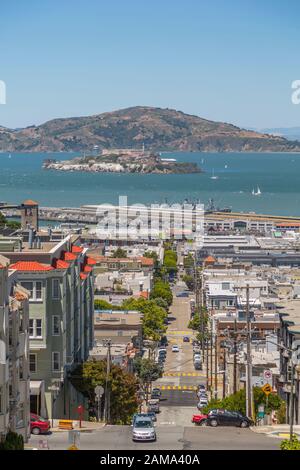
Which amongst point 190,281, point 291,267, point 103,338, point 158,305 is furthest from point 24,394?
point 291,267

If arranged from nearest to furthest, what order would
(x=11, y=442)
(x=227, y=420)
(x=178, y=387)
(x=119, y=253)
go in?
(x=11, y=442) < (x=227, y=420) < (x=178, y=387) < (x=119, y=253)

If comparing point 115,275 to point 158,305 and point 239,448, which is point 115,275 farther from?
point 239,448

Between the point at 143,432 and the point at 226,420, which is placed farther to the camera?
the point at 226,420

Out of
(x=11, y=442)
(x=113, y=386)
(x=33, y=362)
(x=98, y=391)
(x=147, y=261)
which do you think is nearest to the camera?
(x=11, y=442)

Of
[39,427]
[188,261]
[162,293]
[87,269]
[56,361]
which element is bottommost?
[188,261]

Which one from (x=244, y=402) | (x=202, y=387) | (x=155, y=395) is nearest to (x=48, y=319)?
(x=244, y=402)

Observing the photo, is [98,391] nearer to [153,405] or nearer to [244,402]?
[244,402]

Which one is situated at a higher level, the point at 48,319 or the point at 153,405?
the point at 48,319
